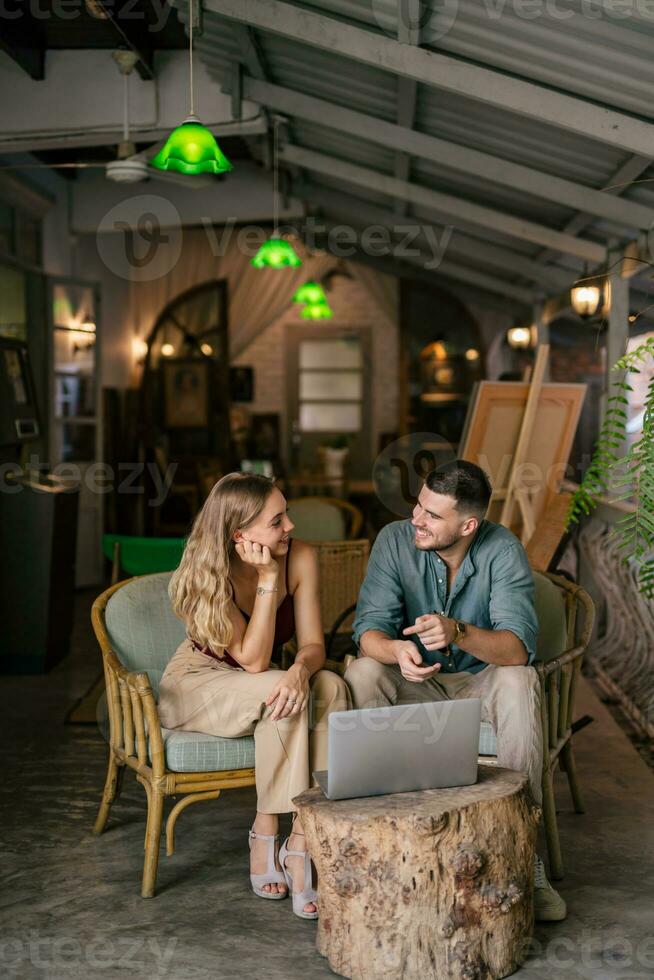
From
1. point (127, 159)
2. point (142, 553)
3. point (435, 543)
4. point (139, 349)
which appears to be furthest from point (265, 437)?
point (435, 543)

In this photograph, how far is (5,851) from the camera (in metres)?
3.45

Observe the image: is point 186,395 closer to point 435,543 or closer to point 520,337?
point 520,337

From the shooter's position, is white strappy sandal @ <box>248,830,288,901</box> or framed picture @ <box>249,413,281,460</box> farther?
framed picture @ <box>249,413,281,460</box>

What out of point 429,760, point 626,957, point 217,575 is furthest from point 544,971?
point 217,575

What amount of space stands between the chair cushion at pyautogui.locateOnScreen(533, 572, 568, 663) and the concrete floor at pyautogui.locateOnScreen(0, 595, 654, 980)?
0.63m

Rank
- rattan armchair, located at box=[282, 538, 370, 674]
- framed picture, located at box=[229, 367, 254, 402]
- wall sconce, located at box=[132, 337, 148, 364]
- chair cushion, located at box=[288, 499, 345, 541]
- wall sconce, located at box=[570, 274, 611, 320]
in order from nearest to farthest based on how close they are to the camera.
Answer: rattan armchair, located at box=[282, 538, 370, 674], chair cushion, located at box=[288, 499, 345, 541], wall sconce, located at box=[570, 274, 611, 320], wall sconce, located at box=[132, 337, 148, 364], framed picture, located at box=[229, 367, 254, 402]

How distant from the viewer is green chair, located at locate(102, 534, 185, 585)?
4824 millimetres

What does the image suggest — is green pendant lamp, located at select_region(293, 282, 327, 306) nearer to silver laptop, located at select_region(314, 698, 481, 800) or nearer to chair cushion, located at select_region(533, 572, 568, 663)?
chair cushion, located at select_region(533, 572, 568, 663)

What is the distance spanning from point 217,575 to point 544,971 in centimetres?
140

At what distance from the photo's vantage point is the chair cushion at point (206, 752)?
3066mm

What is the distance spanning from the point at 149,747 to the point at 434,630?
3.15 ft

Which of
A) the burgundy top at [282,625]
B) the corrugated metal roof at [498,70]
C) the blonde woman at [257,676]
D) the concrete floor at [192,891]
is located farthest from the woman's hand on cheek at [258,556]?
the corrugated metal roof at [498,70]

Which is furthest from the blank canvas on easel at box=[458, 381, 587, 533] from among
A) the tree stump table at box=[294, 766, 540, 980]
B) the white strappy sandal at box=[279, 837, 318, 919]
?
the tree stump table at box=[294, 766, 540, 980]

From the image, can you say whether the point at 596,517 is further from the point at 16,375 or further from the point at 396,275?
the point at 396,275
